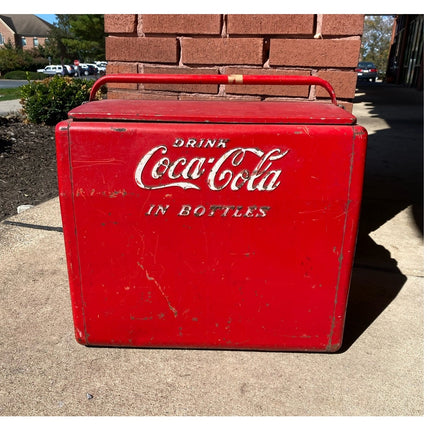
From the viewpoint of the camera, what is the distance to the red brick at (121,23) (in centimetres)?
251

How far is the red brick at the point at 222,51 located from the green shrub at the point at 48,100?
4.82 meters

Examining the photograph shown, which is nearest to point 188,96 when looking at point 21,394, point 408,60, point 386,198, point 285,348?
point 285,348

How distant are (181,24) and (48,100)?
493 cm

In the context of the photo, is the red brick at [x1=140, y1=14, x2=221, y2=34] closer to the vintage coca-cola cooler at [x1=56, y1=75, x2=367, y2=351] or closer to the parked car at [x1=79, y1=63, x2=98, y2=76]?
the vintage coca-cola cooler at [x1=56, y1=75, x2=367, y2=351]

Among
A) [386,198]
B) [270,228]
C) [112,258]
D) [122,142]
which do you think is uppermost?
[122,142]

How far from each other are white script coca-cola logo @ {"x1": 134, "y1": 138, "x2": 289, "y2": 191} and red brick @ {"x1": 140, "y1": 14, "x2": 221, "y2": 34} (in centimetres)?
125

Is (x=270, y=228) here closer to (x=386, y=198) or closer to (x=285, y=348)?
→ (x=285, y=348)

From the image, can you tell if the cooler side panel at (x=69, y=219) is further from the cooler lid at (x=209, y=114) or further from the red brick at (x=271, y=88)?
the red brick at (x=271, y=88)

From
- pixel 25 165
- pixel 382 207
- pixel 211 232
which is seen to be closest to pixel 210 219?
pixel 211 232

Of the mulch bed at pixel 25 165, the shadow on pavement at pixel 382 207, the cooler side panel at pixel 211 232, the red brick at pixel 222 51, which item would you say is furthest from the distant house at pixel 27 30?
the cooler side panel at pixel 211 232

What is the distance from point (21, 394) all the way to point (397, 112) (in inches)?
452

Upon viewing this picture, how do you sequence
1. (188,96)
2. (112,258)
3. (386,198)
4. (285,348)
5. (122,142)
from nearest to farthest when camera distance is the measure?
1. (122,142)
2. (112,258)
3. (285,348)
4. (188,96)
5. (386,198)

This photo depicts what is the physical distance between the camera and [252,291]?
169 centimetres

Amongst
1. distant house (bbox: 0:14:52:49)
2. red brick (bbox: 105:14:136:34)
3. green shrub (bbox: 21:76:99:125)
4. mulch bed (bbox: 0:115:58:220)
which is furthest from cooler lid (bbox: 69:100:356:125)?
distant house (bbox: 0:14:52:49)
